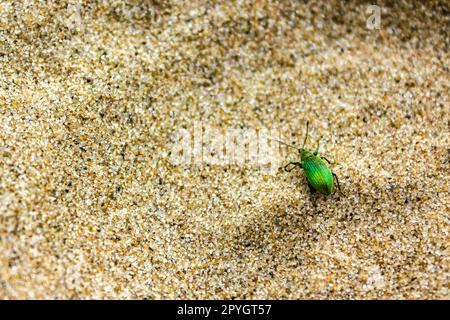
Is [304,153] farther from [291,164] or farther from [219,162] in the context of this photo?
[219,162]

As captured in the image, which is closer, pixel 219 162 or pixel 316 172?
pixel 316 172

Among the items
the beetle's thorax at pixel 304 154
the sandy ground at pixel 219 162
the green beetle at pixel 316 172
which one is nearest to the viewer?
the sandy ground at pixel 219 162

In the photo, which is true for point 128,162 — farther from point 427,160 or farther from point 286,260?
point 427,160

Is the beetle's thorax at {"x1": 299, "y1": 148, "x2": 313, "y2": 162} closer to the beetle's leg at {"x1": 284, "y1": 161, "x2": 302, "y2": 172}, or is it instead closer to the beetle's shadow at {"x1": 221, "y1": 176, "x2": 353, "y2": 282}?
the beetle's leg at {"x1": 284, "y1": 161, "x2": 302, "y2": 172}

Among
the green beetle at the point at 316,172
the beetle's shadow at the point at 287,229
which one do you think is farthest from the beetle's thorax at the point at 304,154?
the beetle's shadow at the point at 287,229

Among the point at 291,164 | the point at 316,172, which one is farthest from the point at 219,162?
the point at 316,172

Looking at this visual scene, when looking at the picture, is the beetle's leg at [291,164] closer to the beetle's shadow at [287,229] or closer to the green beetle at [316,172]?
the green beetle at [316,172]

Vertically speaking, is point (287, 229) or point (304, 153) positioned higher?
point (304, 153)

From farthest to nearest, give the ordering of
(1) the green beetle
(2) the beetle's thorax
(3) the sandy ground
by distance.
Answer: (2) the beetle's thorax → (1) the green beetle → (3) the sandy ground

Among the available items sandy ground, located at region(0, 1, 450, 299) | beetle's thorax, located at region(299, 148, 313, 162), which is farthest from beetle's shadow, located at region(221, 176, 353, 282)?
beetle's thorax, located at region(299, 148, 313, 162)
